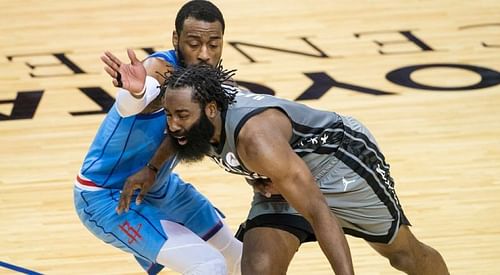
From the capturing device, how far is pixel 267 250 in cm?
463

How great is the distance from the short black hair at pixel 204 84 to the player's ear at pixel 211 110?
0.04 feet

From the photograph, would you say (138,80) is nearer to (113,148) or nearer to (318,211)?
(113,148)

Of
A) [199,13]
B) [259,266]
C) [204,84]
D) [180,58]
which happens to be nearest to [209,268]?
[259,266]

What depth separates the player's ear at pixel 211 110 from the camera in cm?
433

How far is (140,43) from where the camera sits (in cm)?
1018

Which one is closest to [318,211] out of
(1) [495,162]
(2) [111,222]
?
(2) [111,222]

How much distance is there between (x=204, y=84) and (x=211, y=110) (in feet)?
0.33

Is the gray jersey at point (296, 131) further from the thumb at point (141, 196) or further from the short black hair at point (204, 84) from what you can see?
the thumb at point (141, 196)

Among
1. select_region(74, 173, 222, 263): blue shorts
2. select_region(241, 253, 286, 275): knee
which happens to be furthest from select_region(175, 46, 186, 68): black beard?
select_region(241, 253, 286, 275): knee

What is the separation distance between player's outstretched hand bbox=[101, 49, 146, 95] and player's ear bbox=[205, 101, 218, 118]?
0.33m

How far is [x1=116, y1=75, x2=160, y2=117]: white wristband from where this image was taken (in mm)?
4535

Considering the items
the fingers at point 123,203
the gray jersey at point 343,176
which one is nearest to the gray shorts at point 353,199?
the gray jersey at point 343,176

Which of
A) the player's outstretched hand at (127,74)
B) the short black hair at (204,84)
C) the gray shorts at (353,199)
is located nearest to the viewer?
the short black hair at (204,84)

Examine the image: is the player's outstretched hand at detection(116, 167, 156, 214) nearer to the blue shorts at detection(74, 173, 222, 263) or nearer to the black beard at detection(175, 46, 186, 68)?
the blue shorts at detection(74, 173, 222, 263)
